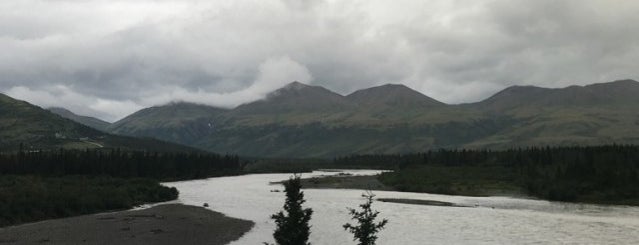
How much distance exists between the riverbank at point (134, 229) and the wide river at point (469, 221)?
368 centimetres

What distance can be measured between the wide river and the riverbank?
368cm

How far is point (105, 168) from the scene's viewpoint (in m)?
175

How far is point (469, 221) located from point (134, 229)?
44.4m

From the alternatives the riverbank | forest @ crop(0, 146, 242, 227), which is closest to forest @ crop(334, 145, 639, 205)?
forest @ crop(0, 146, 242, 227)

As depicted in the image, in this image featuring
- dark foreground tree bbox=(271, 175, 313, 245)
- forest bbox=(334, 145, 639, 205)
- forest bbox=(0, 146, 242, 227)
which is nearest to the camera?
dark foreground tree bbox=(271, 175, 313, 245)

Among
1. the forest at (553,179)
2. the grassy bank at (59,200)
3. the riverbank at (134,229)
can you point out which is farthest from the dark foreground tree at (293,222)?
the forest at (553,179)

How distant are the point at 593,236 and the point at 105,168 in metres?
141

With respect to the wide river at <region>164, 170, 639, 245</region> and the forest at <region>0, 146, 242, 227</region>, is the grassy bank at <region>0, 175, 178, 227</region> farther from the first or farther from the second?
the wide river at <region>164, 170, 639, 245</region>

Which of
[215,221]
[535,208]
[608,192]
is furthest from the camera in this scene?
[608,192]

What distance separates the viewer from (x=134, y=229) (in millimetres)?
69312

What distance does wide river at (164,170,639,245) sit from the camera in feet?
219

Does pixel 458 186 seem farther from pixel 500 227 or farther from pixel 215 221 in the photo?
pixel 215 221

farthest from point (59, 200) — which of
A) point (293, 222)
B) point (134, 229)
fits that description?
point (293, 222)

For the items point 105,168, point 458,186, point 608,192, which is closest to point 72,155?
point 105,168
